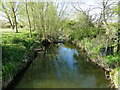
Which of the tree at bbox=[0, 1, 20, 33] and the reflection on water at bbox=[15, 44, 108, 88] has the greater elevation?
the tree at bbox=[0, 1, 20, 33]

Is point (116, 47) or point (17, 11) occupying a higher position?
point (17, 11)

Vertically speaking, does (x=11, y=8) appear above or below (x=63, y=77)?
above

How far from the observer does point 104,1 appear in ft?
30.1

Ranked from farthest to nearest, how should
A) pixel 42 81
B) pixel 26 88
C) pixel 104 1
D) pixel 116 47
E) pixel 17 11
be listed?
pixel 17 11 → pixel 104 1 → pixel 116 47 → pixel 42 81 → pixel 26 88

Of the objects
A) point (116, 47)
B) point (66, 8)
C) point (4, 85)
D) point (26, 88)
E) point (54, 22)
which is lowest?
point (26, 88)

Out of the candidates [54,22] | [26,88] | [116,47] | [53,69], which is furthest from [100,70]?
[54,22]

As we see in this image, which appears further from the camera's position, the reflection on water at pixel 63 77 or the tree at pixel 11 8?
the tree at pixel 11 8

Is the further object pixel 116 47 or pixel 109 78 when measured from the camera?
pixel 116 47

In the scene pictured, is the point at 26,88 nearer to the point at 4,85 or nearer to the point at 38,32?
the point at 4,85

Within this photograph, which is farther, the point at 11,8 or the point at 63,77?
the point at 11,8

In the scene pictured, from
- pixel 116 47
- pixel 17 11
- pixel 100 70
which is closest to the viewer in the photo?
pixel 100 70

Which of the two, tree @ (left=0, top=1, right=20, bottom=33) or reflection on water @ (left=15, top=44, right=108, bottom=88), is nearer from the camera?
reflection on water @ (left=15, top=44, right=108, bottom=88)

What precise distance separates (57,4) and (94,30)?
A: 666 cm

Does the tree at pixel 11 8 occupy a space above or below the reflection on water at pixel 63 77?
above
